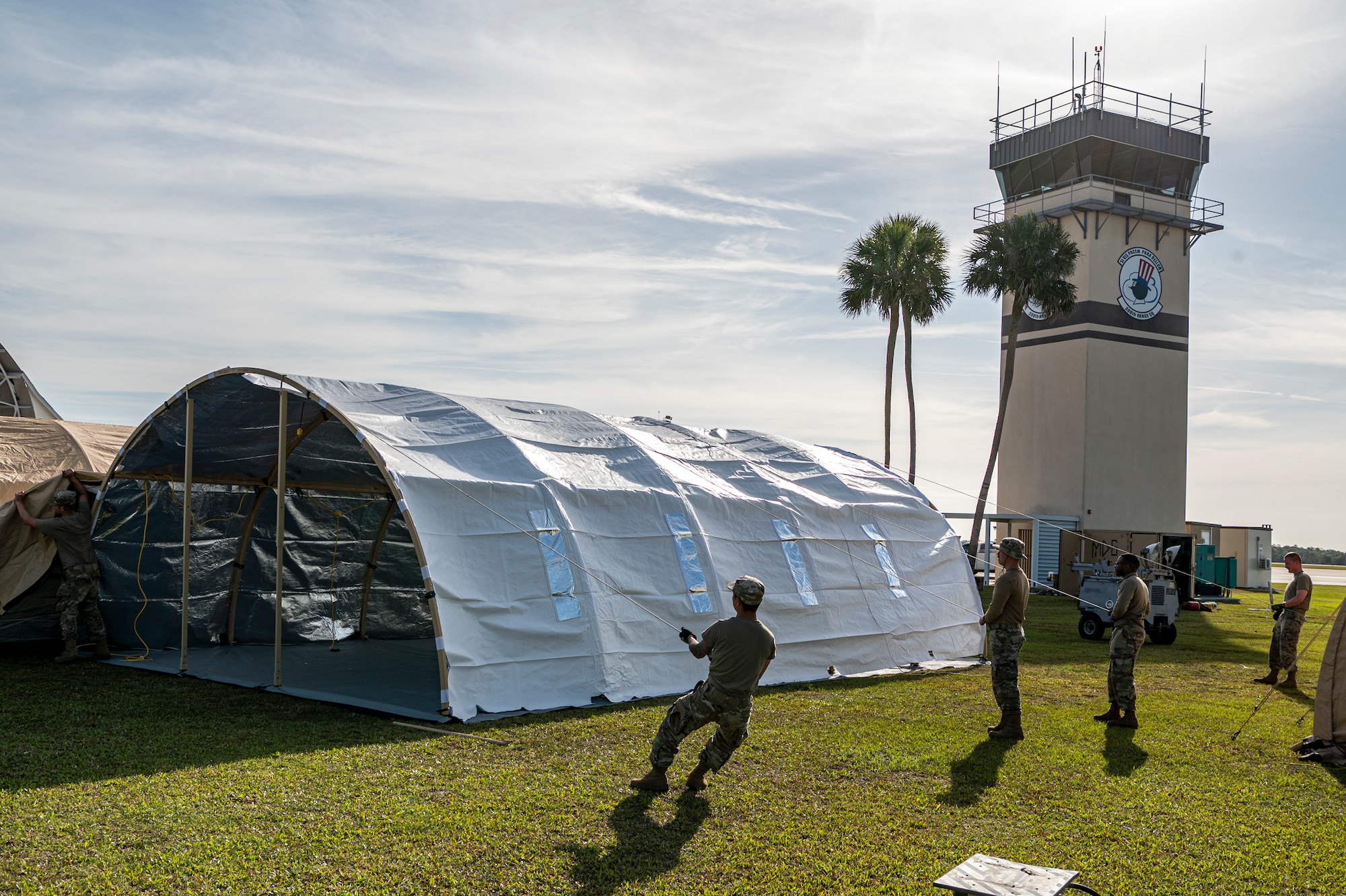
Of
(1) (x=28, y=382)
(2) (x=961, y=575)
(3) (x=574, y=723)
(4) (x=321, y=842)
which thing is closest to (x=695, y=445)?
(2) (x=961, y=575)

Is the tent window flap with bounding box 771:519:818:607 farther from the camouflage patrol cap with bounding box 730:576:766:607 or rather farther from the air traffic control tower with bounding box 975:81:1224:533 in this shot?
the air traffic control tower with bounding box 975:81:1224:533

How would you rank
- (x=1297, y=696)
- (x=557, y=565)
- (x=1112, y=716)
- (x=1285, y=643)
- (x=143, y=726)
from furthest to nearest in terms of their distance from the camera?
(x=1285, y=643) → (x=1297, y=696) → (x=557, y=565) → (x=1112, y=716) → (x=143, y=726)

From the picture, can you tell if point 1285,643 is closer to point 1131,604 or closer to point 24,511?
point 1131,604

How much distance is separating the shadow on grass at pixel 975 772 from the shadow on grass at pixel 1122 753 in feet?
2.59

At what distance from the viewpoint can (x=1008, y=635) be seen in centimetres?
959

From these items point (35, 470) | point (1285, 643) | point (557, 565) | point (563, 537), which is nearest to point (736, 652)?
point (557, 565)

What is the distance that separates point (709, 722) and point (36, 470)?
12616 millimetres

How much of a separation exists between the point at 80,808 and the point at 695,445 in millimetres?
9253

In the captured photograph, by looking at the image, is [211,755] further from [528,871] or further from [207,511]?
[207,511]

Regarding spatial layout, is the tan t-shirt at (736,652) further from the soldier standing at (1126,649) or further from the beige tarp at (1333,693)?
the beige tarp at (1333,693)

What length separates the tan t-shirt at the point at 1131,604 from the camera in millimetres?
10203

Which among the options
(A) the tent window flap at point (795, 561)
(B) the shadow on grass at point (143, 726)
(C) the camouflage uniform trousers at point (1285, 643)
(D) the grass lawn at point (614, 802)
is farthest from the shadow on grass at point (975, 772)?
(C) the camouflage uniform trousers at point (1285, 643)

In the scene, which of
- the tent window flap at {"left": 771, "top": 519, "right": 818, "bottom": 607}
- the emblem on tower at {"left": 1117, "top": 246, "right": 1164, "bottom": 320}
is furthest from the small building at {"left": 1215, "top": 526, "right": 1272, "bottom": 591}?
the tent window flap at {"left": 771, "top": 519, "right": 818, "bottom": 607}

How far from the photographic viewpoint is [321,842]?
5.83 m
